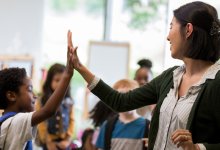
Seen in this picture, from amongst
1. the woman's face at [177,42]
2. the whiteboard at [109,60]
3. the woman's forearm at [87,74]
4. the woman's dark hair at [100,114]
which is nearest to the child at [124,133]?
the woman's dark hair at [100,114]

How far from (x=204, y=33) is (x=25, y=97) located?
95 cm

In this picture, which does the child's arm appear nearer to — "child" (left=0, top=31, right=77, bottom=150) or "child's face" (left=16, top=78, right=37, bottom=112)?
"child" (left=0, top=31, right=77, bottom=150)

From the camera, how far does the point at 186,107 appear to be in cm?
170

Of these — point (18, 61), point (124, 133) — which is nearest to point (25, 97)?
point (124, 133)

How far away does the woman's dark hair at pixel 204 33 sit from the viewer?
1745 millimetres

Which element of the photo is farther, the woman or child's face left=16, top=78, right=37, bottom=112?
child's face left=16, top=78, right=37, bottom=112

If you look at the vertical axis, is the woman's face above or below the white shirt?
above

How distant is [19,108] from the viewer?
216 centimetres

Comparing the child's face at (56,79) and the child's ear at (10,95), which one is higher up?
the child's ear at (10,95)

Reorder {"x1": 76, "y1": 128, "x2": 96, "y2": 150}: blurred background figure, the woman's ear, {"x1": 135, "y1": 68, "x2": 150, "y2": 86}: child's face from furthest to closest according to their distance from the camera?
{"x1": 135, "y1": 68, "x2": 150, "y2": 86}: child's face < {"x1": 76, "y1": 128, "x2": 96, "y2": 150}: blurred background figure < the woman's ear

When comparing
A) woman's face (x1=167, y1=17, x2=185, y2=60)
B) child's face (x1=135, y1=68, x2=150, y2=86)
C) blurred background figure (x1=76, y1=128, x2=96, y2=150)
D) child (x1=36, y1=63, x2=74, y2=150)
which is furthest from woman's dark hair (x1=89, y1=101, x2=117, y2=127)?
woman's face (x1=167, y1=17, x2=185, y2=60)

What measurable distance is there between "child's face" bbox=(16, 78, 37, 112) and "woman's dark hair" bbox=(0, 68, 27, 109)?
22 millimetres

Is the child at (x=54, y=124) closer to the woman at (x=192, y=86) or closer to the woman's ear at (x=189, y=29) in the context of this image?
the woman at (x=192, y=86)

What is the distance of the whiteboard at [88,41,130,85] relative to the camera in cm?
517
